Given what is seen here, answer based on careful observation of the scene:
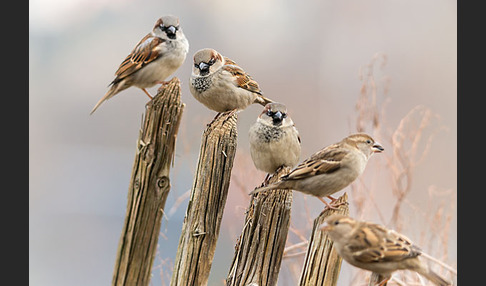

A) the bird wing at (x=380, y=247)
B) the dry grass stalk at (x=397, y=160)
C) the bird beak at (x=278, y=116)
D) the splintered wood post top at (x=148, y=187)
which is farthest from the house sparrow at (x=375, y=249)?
the dry grass stalk at (x=397, y=160)

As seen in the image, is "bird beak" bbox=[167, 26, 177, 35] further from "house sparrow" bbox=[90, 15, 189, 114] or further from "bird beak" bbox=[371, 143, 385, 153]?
"bird beak" bbox=[371, 143, 385, 153]

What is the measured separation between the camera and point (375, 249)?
2.39 m

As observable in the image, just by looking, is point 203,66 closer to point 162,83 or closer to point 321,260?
point 162,83

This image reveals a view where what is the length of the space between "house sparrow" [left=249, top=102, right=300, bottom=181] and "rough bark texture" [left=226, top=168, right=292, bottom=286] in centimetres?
37

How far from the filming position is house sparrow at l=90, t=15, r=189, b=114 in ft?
11.6

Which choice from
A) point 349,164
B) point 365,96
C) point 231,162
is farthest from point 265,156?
point 365,96

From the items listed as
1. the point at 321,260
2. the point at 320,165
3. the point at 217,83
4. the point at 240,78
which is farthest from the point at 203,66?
the point at 321,260

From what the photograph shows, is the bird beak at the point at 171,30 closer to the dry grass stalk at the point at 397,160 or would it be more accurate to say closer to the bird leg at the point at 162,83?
the bird leg at the point at 162,83

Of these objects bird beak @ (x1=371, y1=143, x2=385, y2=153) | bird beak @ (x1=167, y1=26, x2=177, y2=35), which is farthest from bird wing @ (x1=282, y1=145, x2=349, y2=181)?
bird beak @ (x1=167, y1=26, x2=177, y2=35)

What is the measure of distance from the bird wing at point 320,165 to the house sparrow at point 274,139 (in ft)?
1.26

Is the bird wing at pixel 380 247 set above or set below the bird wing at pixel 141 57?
below

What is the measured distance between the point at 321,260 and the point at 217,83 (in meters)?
1.27

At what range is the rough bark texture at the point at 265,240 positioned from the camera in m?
3.07

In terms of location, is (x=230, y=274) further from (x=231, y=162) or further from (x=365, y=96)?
(x=365, y=96)
